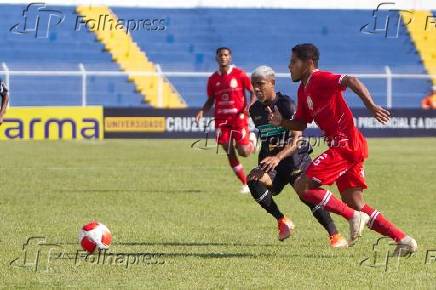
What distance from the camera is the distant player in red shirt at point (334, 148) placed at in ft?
30.1

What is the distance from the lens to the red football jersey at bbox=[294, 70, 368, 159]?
918cm

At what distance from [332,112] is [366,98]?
2.16 feet

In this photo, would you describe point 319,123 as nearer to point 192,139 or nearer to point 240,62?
point 192,139

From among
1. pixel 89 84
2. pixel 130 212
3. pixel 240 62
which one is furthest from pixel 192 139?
pixel 130 212

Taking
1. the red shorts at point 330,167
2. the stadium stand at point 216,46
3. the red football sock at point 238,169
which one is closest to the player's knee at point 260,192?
the red shorts at point 330,167

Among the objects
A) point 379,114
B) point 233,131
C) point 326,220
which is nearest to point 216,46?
point 233,131

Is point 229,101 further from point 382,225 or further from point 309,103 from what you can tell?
point 382,225

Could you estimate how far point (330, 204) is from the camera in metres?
9.53

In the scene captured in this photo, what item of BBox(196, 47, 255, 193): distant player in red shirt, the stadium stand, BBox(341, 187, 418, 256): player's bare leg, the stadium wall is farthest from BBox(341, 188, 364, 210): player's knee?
the stadium stand

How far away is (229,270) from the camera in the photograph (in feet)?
28.5

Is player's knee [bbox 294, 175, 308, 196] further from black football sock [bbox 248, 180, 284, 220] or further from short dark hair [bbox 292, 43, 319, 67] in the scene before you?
black football sock [bbox 248, 180, 284, 220]

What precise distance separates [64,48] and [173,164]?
19.5 m

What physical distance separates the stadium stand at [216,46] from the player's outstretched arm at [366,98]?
28.8m

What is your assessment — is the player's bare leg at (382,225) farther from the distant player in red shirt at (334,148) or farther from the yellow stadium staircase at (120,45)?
the yellow stadium staircase at (120,45)
